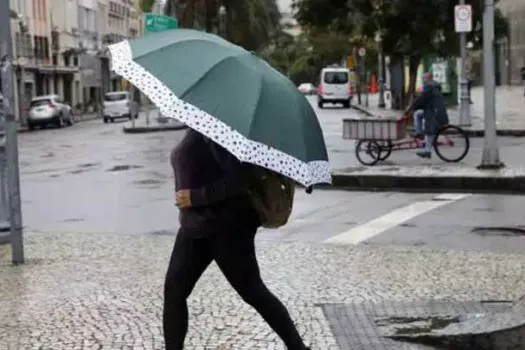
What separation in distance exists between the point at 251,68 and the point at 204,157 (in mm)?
519

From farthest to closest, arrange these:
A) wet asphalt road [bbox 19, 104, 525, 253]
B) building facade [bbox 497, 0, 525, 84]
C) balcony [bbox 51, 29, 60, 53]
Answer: building facade [bbox 497, 0, 525, 84] < balcony [bbox 51, 29, 60, 53] < wet asphalt road [bbox 19, 104, 525, 253]

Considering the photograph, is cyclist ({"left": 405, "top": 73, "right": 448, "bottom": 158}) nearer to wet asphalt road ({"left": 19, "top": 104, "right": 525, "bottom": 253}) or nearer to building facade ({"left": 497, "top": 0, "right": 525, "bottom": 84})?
wet asphalt road ({"left": 19, "top": 104, "right": 525, "bottom": 253})

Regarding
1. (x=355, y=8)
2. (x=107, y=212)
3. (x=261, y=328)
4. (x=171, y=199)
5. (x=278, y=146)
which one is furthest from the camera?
(x=355, y=8)

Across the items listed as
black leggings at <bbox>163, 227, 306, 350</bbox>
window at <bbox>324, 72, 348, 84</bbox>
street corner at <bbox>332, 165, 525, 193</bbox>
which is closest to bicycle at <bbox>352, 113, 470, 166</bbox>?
street corner at <bbox>332, 165, 525, 193</bbox>

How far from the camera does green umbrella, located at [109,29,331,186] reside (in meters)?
4.95

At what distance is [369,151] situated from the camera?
63.7ft

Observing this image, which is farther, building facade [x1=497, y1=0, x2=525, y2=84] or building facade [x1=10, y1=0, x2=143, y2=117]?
building facade [x1=497, y1=0, x2=525, y2=84]

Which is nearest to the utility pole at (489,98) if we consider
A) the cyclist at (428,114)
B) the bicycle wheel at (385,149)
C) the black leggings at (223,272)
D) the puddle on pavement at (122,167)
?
the cyclist at (428,114)

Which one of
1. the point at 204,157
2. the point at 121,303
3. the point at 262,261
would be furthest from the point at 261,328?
→ the point at 262,261

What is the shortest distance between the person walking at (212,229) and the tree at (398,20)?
23.8 metres

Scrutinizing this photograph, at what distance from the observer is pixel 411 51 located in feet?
101

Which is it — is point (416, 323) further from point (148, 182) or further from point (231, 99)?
point (148, 182)

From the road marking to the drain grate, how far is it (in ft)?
10.7

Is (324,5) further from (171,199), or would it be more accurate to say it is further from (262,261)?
(262,261)
